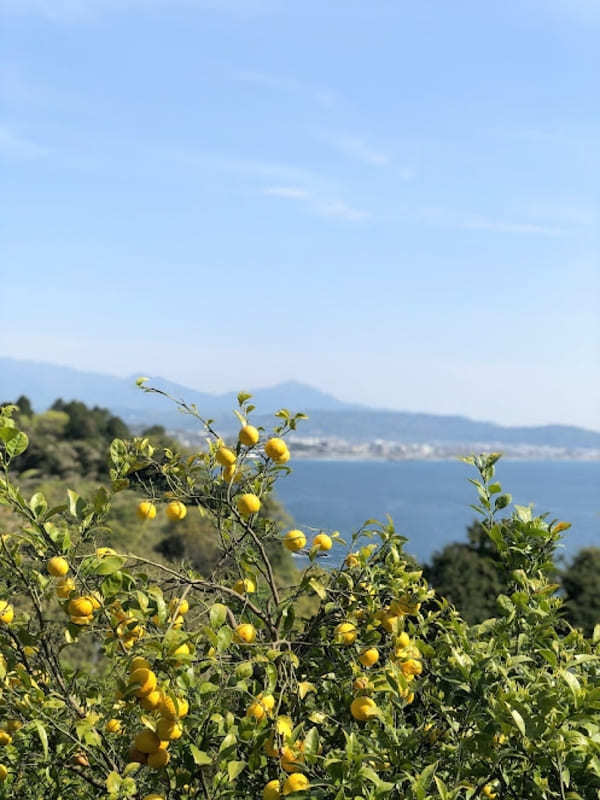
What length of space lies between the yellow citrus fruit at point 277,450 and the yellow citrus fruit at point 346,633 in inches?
16.6

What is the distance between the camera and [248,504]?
5.79 ft

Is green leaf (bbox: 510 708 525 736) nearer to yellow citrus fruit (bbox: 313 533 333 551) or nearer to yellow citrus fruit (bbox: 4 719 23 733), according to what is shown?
yellow citrus fruit (bbox: 313 533 333 551)

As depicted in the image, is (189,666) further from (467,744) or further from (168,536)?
(168,536)

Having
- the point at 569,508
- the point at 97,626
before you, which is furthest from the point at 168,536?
the point at 569,508

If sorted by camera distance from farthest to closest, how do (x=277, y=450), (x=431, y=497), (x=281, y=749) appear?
(x=431, y=497), (x=277, y=450), (x=281, y=749)

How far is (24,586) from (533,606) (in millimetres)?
1213

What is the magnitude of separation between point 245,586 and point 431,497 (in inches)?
3683

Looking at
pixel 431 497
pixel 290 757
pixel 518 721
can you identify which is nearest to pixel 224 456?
pixel 290 757

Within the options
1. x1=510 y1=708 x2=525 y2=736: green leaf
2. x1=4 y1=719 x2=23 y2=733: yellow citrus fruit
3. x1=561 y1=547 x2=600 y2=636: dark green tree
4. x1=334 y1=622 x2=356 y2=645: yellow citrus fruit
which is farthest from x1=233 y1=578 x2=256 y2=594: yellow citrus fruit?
x1=561 y1=547 x2=600 y2=636: dark green tree

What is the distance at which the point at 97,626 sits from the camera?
1.77 m

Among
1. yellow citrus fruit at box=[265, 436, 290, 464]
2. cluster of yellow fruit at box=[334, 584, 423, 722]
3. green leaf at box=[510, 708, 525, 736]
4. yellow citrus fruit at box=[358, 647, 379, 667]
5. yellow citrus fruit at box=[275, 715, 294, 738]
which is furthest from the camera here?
yellow citrus fruit at box=[265, 436, 290, 464]

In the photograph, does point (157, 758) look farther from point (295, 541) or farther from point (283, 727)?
point (295, 541)

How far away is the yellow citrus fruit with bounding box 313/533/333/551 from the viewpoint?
1967mm

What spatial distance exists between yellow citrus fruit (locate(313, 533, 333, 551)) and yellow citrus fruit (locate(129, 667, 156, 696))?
68 centimetres
